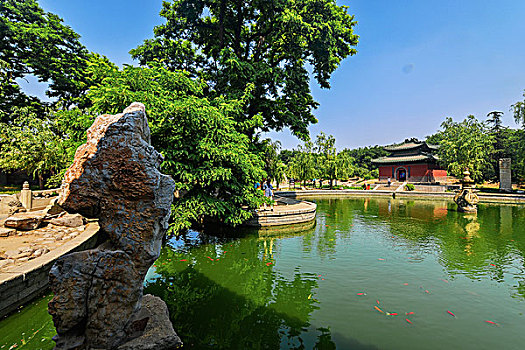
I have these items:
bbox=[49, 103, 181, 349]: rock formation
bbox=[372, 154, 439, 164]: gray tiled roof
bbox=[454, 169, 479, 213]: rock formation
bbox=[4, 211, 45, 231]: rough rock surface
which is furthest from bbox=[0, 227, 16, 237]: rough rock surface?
bbox=[372, 154, 439, 164]: gray tiled roof

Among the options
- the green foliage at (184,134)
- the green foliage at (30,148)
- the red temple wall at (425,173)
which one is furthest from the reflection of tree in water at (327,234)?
the red temple wall at (425,173)

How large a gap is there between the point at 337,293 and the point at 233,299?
7.14ft

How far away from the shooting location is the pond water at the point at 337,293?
12.3 ft

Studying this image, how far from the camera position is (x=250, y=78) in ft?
39.0

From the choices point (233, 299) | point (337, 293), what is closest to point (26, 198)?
point (233, 299)

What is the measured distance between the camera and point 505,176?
25453mm

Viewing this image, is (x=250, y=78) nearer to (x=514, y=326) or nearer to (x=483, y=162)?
(x=514, y=326)

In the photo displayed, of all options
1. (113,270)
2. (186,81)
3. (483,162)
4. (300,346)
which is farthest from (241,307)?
(483,162)

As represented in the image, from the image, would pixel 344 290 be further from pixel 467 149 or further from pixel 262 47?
pixel 467 149

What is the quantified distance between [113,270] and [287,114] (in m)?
12.4

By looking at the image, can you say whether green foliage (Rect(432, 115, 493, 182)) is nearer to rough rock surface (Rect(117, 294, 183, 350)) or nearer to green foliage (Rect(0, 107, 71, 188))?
rough rock surface (Rect(117, 294, 183, 350))

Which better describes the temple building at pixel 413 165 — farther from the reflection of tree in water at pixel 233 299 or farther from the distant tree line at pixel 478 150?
the reflection of tree in water at pixel 233 299

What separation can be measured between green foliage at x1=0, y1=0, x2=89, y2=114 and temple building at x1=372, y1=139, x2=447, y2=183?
44.0m

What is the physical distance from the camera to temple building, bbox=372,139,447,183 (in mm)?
38406
